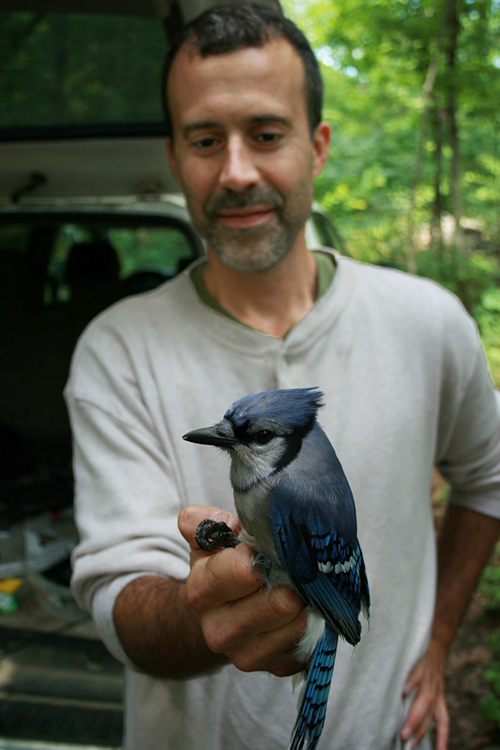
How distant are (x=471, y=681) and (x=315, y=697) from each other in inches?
117

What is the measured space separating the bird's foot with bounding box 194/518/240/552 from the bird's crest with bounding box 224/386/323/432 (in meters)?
0.19

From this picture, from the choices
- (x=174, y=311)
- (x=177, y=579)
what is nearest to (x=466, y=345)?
(x=174, y=311)

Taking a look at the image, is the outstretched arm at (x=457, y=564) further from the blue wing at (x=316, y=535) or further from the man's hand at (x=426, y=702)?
the blue wing at (x=316, y=535)

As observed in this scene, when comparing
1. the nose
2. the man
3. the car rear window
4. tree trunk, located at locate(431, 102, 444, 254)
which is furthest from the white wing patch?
tree trunk, located at locate(431, 102, 444, 254)

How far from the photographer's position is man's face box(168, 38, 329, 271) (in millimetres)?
1506

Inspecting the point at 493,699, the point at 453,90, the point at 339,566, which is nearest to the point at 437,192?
the point at 453,90

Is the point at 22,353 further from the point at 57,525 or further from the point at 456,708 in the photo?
the point at 456,708

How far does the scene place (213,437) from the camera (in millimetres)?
908

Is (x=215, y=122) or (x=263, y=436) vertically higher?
(x=215, y=122)

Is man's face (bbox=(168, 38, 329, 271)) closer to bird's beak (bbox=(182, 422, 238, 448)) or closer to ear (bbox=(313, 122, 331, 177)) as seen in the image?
ear (bbox=(313, 122, 331, 177))

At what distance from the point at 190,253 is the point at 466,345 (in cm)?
208

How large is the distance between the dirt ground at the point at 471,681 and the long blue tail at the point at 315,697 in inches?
85.8

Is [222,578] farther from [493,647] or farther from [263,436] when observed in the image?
[493,647]

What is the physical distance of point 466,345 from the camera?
73.9 inches
